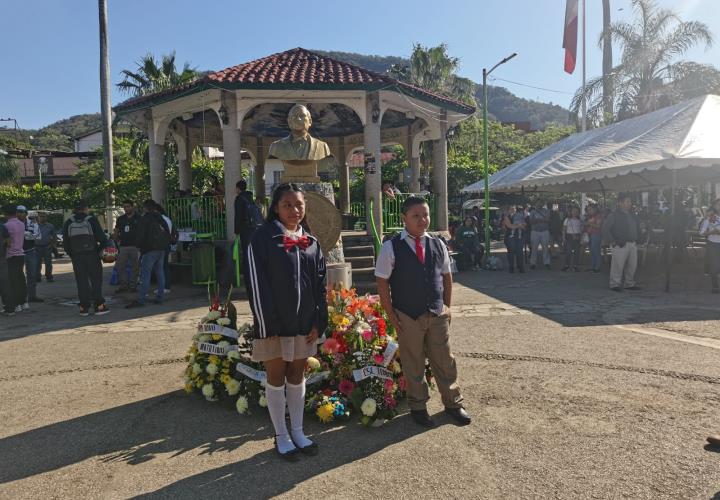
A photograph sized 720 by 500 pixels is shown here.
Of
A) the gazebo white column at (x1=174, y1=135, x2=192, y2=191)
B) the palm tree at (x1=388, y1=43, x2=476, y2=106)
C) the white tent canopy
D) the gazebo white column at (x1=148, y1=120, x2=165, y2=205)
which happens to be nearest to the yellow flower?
the white tent canopy

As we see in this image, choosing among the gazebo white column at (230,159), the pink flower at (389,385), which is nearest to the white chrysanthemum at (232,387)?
the pink flower at (389,385)

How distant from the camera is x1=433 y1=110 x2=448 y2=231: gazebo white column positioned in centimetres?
1335

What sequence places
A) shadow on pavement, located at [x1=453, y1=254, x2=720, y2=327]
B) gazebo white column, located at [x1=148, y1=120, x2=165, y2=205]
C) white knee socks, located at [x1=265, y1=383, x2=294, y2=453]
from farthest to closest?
1. gazebo white column, located at [x1=148, y1=120, x2=165, y2=205]
2. shadow on pavement, located at [x1=453, y1=254, x2=720, y2=327]
3. white knee socks, located at [x1=265, y1=383, x2=294, y2=453]

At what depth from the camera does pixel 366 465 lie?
3.21 m

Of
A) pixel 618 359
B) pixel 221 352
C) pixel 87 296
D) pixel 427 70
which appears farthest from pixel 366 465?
pixel 427 70

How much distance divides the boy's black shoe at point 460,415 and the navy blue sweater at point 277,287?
1391mm

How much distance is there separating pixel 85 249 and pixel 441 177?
865 centimetres

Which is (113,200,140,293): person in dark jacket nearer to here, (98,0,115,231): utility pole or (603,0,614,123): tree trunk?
(98,0,115,231): utility pole

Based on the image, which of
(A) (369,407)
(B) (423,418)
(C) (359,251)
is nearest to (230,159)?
(C) (359,251)

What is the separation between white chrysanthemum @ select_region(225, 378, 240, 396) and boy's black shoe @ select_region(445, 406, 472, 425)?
168 cm

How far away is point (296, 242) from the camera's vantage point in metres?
3.28

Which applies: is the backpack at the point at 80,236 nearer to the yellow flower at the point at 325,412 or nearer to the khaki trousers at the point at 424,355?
the yellow flower at the point at 325,412

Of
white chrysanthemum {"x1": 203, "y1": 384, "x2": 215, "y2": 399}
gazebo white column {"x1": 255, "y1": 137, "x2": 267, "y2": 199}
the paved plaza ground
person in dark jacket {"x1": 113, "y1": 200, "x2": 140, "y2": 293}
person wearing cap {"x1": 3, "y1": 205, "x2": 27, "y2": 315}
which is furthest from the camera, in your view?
gazebo white column {"x1": 255, "y1": 137, "x2": 267, "y2": 199}

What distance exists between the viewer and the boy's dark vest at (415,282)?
3742 millimetres
